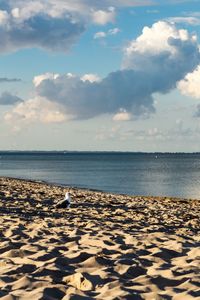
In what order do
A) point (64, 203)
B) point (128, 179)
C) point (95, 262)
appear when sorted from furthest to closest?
point (128, 179) → point (64, 203) → point (95, 262)

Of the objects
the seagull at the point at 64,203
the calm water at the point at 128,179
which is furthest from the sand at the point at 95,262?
the calm water at the point at 128,179

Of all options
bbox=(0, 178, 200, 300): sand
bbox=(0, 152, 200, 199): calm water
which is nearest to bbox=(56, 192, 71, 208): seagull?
bbox=(0, 178, 200, 300): sand

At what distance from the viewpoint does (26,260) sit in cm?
716

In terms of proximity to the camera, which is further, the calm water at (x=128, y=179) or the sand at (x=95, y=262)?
the calm water at (x=128, y=179)

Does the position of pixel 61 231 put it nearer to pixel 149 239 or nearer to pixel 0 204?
pixel 149 239

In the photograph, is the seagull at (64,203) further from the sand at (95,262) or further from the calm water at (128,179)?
the calm water at (128,179)

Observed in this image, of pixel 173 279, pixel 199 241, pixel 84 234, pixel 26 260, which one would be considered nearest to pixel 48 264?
pixel 26 260

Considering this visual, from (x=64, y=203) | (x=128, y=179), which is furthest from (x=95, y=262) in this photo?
(x=128, y=179)

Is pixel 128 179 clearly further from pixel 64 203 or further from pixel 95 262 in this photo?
pixel 95 262

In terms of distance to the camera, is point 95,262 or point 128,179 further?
point 128,179

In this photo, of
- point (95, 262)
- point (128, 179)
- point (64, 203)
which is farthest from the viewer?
point (128, 179)

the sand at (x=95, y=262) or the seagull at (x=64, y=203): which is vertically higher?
the sand at (x=95, y=262)

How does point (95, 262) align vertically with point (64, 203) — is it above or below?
above

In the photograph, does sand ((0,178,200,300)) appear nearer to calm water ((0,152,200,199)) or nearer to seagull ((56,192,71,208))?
seagull ((56,192,71,208))
